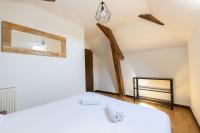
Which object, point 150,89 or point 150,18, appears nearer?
point 150,18

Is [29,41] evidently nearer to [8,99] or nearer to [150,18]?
[8,99]

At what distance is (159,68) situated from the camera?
11.2 feet

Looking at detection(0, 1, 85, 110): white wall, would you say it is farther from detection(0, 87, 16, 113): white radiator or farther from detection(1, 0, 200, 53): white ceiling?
detection(1, 0, 200, 53): white ceiling

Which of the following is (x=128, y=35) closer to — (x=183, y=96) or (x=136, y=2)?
(x=136, y=2)

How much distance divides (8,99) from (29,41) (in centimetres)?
109

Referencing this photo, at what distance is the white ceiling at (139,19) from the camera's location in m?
1.79

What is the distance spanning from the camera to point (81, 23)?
3.12m

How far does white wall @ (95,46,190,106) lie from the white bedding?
2344 mm

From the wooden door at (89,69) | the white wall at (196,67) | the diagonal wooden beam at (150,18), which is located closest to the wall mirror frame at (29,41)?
the diagonal wooden beam at (150,18)

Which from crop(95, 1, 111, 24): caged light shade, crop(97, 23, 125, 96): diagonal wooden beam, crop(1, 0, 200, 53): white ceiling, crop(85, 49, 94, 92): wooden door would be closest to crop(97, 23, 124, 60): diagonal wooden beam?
crop(97, 23, 125, 96): diagonal wooden beam

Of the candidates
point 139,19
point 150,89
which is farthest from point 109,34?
point 150,89

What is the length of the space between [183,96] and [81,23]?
10.9 feet

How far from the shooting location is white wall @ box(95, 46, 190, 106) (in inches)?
117

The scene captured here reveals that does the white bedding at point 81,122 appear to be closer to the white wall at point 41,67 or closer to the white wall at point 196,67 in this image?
the white wall at point 41,67
